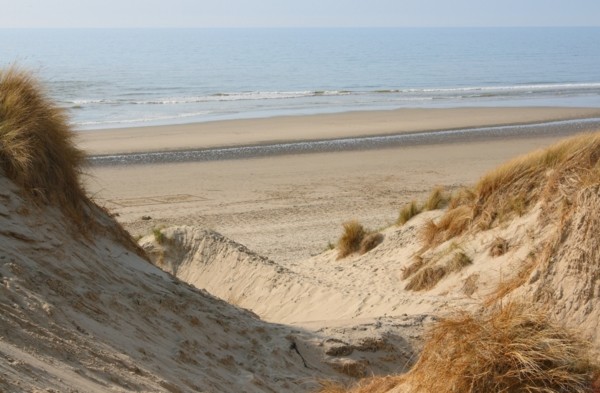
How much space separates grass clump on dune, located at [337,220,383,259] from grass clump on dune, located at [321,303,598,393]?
20.7 ft

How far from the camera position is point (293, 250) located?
13.5 metres

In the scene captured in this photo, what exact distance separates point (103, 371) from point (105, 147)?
65.1 ft

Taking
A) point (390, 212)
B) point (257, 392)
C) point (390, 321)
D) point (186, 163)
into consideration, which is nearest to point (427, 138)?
point (186, 163)

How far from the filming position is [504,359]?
5.20m

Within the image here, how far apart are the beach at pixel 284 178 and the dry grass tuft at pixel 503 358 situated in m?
4.81

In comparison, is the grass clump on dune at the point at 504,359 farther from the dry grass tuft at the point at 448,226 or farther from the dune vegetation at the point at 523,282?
the dry grass tuft at the point at 448,226

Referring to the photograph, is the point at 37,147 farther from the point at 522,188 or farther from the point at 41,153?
the point at 522,188

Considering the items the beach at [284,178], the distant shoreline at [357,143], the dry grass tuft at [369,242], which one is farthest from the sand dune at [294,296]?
the distant shoreline at [357,143]

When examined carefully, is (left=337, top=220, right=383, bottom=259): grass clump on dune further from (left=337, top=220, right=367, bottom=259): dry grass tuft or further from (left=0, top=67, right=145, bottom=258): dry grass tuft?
(left=0, top=67, right=145, bottom=258): dry grass tuft

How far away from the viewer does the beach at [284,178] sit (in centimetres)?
1509

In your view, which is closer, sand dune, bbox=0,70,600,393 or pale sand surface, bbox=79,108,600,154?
sand dune, bbox=0,70,600,393

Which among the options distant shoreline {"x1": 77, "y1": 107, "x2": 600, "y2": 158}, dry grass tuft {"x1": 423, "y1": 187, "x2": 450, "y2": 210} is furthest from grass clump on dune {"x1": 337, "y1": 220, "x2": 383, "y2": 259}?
distant shoreline {"x1": 77, "y1": 107, "x2": 600, "y2": 158}

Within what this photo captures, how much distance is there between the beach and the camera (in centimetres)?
1509

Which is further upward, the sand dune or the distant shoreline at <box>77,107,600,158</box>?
the distant shoreline at <box>77,107,600,158</box>
